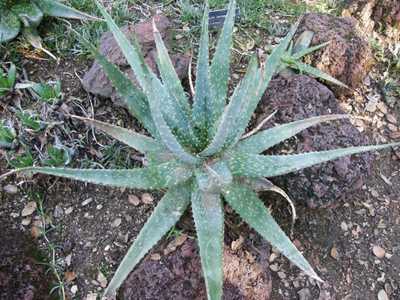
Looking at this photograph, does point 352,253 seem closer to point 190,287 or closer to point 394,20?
point 190,287

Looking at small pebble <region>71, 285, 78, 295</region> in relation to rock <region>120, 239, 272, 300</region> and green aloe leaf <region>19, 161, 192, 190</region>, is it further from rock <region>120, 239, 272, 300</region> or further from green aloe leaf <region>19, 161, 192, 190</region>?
green aloe leaf <region>19, 161, 192, 190</region>

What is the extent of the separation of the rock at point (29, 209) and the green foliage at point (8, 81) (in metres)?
0.48

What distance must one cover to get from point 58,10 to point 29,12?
0.41 feet

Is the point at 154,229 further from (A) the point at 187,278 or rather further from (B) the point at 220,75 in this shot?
(B) the point at 220,75

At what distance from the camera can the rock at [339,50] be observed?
2117 millimetres

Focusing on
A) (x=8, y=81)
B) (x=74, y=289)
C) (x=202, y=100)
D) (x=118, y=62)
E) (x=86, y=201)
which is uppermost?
(x=202, y=100)

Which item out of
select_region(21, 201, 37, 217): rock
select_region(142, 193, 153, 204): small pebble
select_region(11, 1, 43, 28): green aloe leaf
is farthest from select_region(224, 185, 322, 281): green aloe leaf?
select_region(11, 1, 43, 28): green aloe leaf

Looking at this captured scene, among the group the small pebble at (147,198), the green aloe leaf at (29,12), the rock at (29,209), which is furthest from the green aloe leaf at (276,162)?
the green aloe leaf at (29,12)

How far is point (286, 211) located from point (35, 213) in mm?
959

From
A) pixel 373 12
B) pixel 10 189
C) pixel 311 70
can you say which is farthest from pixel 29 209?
pixel 373 12

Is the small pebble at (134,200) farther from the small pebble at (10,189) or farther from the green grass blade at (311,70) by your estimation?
the green grass blade at (311,70)

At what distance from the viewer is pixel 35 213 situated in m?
1.85

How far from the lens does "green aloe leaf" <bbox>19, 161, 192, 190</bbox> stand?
142 cm

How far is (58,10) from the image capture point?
2180 millimetres
